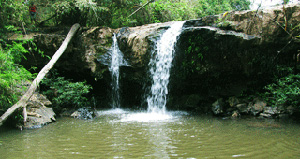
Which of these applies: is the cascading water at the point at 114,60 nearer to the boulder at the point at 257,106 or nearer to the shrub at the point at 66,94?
the shrub at the point at 66,94

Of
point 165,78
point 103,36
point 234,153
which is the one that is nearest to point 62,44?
point 103,36

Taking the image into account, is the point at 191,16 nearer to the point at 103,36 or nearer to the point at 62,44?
the point at 103,36

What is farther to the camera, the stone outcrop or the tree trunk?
the stone outcrop

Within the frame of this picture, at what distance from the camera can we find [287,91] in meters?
6.83

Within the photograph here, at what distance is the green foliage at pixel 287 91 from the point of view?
21.5ft

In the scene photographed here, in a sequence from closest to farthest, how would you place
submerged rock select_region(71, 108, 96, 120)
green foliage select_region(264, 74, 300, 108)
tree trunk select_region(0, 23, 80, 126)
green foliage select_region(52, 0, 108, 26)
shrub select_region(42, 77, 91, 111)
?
1. tree trunk select_region(0, 23, 80, 126)
2. green foliage select_region(264, 74, 300, 108)
3. submerged rock select_region(71, 108, 96, 120)
4. shrub select_region(42, 77, 91, 111)
5. green foliage select_region(52, 0, 108, 26)

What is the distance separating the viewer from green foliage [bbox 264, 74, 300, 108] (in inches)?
258

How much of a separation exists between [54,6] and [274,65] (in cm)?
998

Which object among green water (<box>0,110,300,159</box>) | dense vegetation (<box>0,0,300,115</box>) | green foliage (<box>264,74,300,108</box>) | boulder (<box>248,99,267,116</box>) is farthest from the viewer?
boulder (<box>248,99,267,116</box>)

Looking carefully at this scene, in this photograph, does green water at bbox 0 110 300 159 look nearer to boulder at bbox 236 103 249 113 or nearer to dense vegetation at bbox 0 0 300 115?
dense vegetation at bbox 0 0 300 115

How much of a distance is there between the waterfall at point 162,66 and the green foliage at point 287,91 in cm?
376

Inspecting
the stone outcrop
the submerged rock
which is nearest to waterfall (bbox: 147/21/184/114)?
the stone outcrop

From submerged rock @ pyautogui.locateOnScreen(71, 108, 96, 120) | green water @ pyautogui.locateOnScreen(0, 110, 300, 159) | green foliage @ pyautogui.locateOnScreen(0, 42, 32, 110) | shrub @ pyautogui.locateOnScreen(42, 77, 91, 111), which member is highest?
green foliage @ pyautogui.locateOnScreen(0, 42, 32, 110)

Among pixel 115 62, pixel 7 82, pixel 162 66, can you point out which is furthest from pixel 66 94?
pixel 162 66
